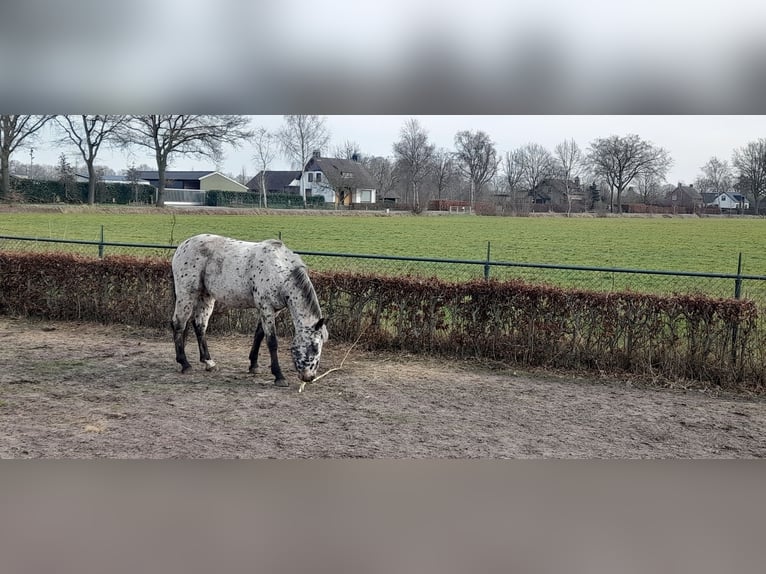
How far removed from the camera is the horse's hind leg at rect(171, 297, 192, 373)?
6.37 meters

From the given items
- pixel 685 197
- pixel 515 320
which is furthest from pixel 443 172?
pixel 515 320

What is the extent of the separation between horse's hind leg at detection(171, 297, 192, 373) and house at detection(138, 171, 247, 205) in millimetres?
14196

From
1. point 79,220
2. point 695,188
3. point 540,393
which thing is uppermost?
point 695,188

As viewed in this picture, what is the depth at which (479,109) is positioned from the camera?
5.45ft

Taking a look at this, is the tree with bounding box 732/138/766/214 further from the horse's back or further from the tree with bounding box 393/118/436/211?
the horse's back

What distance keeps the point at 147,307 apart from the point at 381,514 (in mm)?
6261

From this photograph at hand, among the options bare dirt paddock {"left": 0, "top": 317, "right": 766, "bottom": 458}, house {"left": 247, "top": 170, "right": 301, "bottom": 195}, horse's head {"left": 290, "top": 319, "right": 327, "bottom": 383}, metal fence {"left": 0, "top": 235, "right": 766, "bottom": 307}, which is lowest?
bare dirt paddock {"left": 0, "top": 317, "right": 766, "bottom": 458}

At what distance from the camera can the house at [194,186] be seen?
2014 centimetres

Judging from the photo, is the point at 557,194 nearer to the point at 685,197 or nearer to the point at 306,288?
the point at 685,197

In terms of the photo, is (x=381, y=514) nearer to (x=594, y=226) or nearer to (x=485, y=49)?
(x=485, y=49)

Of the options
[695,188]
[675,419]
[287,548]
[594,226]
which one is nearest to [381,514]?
[287,548]

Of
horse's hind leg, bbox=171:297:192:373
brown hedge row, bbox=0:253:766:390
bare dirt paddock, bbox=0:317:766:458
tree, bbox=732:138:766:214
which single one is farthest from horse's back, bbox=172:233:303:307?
tree, bbox=732:138:766:214

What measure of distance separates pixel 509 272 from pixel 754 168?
49.5 feet

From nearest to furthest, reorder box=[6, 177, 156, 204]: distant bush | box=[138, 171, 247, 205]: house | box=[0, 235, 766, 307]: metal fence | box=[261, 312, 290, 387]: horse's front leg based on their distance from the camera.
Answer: box=[261, 312, 290, 387]: horse's front leg < box=[0, 235, 766, 307]: metal fence < box=[6, 177, 156, 204]: distant bush < box=[138, 171, 247, 205]: house
